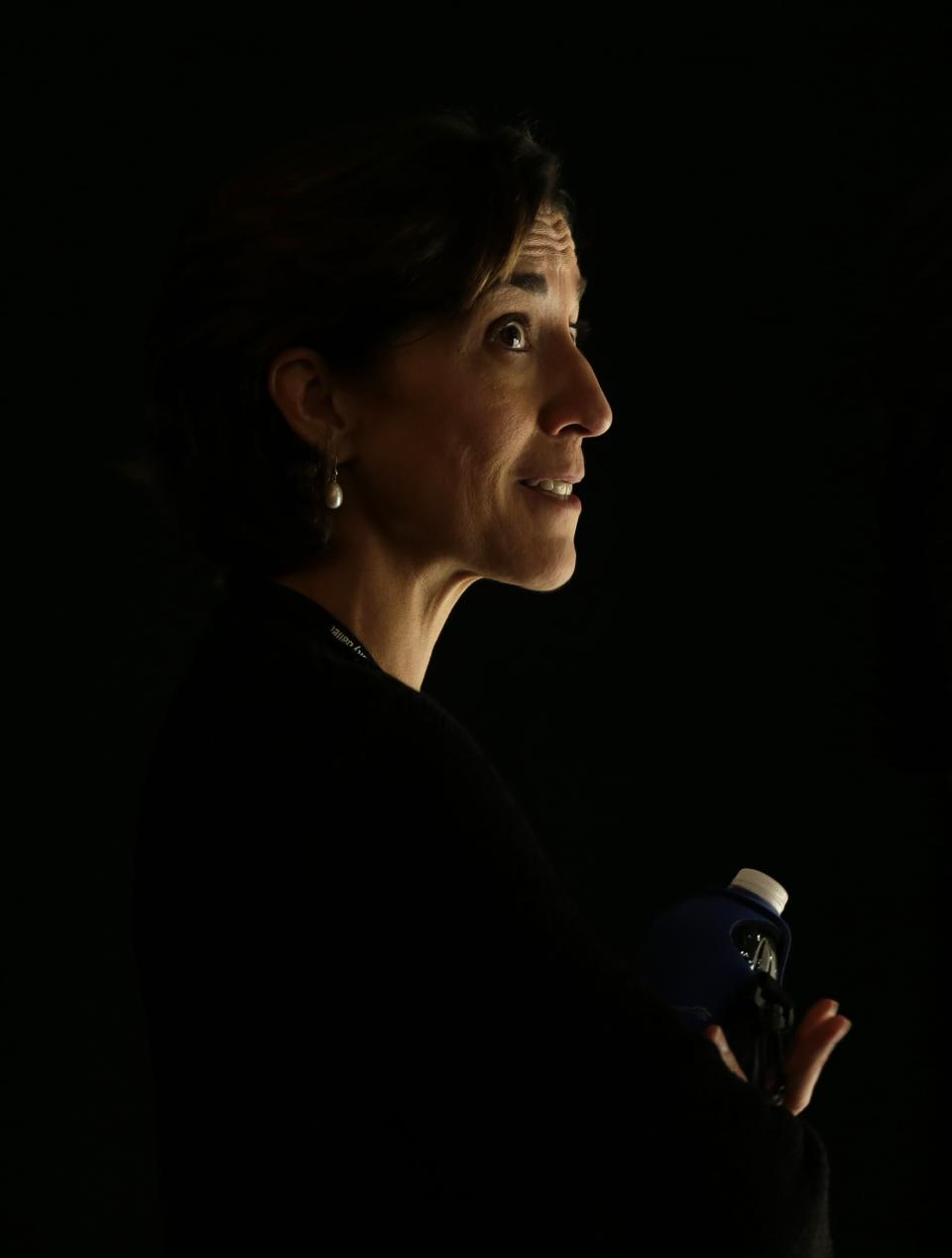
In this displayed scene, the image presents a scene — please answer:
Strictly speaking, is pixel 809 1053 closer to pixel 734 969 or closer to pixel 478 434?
pixel 734 969

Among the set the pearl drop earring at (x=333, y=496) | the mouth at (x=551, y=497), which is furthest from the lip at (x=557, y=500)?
the pearl drop earring at (x=333, y=496)

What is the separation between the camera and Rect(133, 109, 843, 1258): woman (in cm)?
82

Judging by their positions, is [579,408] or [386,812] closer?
[386,812]

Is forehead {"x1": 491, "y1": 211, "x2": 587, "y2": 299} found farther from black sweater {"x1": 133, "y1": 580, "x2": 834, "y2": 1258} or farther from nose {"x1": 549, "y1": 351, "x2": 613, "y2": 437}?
black sweater {"x1": 133, "y1": 580, "x2": 834, "y2": 1258}

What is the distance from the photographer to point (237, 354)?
105 centimetres

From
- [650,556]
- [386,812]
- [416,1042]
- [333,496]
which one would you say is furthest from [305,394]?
[650,556]

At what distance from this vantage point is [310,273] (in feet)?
3.33

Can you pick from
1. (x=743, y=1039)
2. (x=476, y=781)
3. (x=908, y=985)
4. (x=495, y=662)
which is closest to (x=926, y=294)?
(x=476, y=781)

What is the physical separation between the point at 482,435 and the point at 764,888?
0.38 metres

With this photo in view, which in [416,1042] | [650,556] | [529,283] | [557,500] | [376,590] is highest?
[650,556]

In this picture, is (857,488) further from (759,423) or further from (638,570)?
(638,570)

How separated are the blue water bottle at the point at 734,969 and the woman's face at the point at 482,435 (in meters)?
0.27

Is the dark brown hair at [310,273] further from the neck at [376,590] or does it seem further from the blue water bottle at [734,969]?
the blue water bottle at [734,969]

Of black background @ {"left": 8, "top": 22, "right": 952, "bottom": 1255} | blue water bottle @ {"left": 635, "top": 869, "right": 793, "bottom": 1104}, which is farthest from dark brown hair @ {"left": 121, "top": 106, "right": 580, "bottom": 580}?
black background @ {"left": 8, "top": 22, "right": 952, "bottom": 1255}
